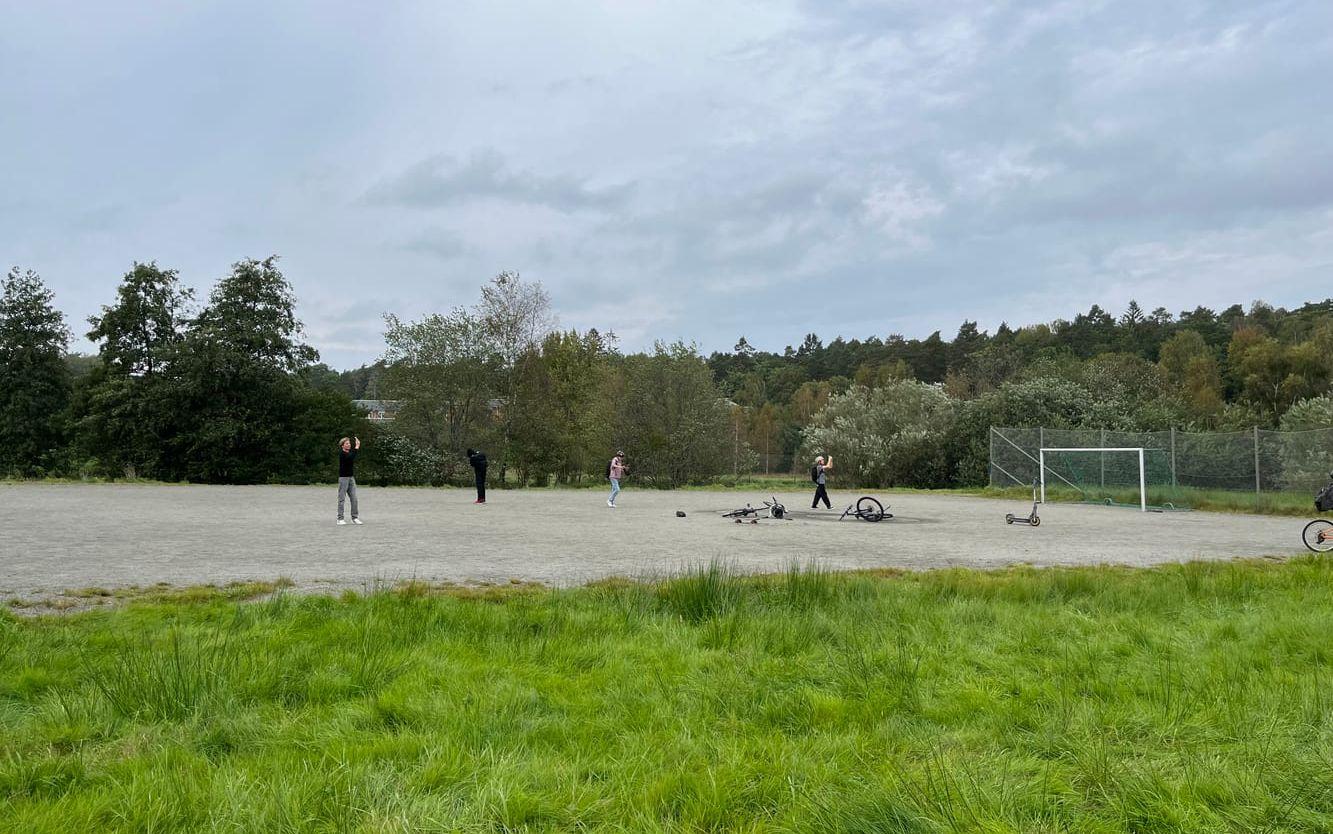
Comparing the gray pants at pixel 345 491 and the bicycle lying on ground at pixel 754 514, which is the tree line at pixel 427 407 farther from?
the gray pants at pixel 345 491

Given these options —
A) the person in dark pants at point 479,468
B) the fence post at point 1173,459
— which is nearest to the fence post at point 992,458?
the fence post at point 1173,459

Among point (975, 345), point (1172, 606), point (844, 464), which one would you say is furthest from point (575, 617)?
point (975, 345)

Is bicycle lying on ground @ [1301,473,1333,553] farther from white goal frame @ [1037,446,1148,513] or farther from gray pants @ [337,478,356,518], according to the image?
gray pants @ [337,478,356,518]

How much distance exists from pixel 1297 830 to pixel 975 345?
107 m

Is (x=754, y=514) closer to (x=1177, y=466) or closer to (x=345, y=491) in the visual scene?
(x=345, y=491)

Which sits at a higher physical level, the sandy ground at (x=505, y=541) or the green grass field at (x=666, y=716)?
the green grass field at (x=666, y=716)

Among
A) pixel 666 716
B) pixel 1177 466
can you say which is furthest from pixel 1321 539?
pixel 1177 466

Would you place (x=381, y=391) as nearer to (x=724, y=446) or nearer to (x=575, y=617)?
(x=724, y=446)

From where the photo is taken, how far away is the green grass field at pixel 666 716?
9.50 feet

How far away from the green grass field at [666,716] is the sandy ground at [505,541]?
275 cm

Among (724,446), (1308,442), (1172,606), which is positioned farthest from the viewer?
(724,446)

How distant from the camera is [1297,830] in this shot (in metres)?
2.75

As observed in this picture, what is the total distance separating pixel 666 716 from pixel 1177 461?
26818 mm

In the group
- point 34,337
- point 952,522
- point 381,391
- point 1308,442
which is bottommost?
point 952,522
